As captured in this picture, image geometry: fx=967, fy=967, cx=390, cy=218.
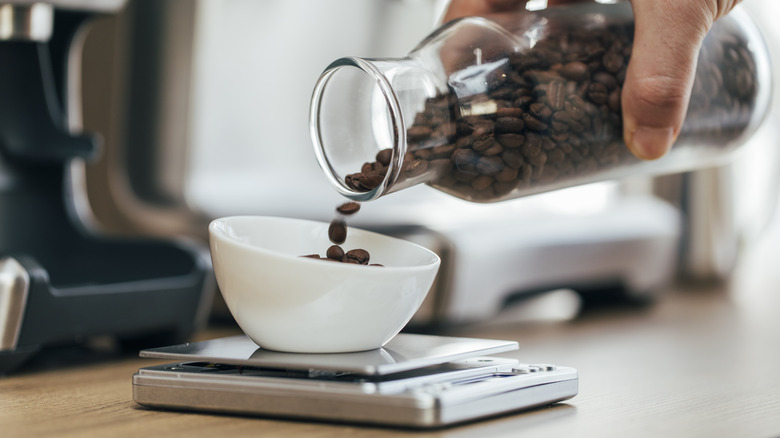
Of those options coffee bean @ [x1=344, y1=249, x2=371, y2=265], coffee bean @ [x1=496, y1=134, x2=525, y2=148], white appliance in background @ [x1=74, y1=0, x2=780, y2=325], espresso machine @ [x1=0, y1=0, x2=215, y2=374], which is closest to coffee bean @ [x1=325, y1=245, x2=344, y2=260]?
coffee bean @ [x1=344, y1=249, x2=371, y2=265]

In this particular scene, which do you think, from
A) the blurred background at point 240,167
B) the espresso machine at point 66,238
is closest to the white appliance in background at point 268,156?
the blurred background at point 240,167

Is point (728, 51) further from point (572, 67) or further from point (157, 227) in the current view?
point (157, 227)

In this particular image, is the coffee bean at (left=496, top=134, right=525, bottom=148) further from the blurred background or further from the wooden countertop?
the blurred background

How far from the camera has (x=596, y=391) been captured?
0.63 m

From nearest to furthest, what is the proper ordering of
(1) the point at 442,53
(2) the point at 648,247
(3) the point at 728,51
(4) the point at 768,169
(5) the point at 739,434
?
(5) the point at 739,434, (1) the point at 442,53, (3) the point at 728,51, (2) the point at 648,247, (4) the point at 768,169

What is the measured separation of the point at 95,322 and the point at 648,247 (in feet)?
2.30

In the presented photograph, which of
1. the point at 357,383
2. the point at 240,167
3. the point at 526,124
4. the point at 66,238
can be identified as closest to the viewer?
the point at 357,383

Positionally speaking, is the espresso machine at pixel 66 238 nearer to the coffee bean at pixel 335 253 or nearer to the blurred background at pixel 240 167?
the blurred background at pixel 240 167

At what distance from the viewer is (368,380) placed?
1.64 feet

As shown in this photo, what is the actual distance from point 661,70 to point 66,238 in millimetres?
507

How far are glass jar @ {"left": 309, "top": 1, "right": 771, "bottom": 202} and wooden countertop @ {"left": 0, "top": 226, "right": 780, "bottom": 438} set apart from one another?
0.14m

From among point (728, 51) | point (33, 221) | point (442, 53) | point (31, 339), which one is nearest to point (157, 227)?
point (33, 221)

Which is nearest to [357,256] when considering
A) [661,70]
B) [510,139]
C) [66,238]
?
[510,139]

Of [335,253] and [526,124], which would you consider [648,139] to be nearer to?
[526,124]
